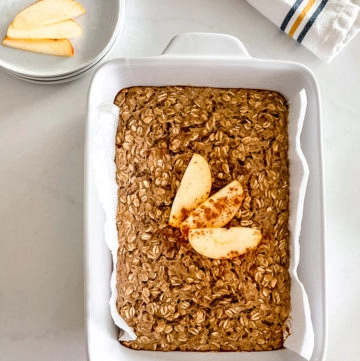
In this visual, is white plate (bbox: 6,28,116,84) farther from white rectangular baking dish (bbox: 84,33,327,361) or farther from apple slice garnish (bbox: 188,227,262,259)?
apple slice garnish (bbox: 188,227,262,259)

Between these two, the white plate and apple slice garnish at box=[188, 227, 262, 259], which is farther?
the white plate

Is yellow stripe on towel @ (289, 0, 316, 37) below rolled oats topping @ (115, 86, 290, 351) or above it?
above

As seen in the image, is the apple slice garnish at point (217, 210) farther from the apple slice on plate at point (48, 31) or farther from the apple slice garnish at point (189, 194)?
the apple slice on plate at point (48, 31)

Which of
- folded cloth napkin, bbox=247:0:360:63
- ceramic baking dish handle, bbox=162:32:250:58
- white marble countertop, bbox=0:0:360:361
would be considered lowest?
white marble countertop, bbox=0:0:360:361

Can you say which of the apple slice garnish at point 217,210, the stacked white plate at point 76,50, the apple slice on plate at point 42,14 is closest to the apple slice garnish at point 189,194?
the apple slice garnish at point 217,210

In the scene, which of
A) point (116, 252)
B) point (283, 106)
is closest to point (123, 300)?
point (116, 252)

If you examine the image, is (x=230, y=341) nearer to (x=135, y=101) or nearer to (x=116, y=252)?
(x=116, y=252)

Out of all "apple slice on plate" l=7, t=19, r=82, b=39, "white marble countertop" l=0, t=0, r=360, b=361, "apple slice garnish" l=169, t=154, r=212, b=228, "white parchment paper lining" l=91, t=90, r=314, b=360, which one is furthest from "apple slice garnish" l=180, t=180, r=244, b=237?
"apple slice on plate" l=7, t=19, r=82, b=39
